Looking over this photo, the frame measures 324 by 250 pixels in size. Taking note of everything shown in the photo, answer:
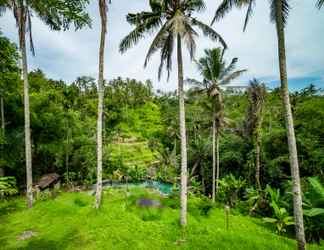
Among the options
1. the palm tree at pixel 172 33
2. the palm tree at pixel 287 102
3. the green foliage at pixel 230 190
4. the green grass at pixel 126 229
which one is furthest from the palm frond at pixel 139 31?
the green foliage at pixel 230 190

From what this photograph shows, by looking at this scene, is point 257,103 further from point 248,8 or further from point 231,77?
point 248,8

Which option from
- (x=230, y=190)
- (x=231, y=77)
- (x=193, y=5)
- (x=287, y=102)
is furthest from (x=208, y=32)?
(x=230, y=190)

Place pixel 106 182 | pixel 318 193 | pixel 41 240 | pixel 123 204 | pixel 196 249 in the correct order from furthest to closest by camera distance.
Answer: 1. pixel 106 182
2. pixel 123 204
3. pixel 318 193
4. pixel 41 240
5. pixel 196 249

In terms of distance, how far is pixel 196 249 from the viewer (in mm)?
7176

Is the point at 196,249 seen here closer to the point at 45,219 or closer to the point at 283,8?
the point at 45,219

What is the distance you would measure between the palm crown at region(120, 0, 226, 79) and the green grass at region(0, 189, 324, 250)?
22.6 ft

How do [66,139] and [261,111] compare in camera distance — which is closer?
[261,111]

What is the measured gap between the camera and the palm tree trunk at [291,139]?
19.5 ft

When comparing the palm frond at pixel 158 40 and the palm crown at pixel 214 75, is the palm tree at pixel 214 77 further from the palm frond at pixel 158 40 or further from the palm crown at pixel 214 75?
the palm frond at pixel 158 40

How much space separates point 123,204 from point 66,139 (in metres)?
14.9

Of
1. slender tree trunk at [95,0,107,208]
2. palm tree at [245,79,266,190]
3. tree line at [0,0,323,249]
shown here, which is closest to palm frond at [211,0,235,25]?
tree line at [0,0,323,249]

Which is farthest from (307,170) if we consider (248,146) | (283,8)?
(283,8)

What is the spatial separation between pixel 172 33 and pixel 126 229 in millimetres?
8254

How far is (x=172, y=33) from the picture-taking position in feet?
28.8
